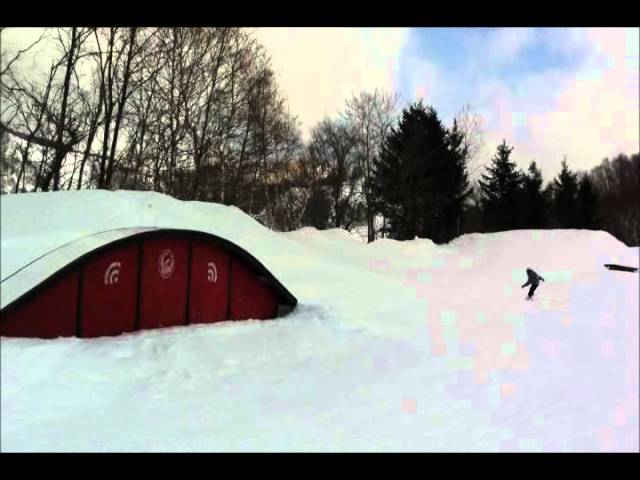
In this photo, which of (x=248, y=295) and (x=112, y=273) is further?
(x=248, y=295)

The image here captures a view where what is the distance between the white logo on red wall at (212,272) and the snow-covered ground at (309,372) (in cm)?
78

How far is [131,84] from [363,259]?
11.8 m

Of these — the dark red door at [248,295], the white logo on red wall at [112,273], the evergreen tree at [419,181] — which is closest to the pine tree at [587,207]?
the evergreen tree at [419,181]

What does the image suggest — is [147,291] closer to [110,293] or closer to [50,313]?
[110,293]

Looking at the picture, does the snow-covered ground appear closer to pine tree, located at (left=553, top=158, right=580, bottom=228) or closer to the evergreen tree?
the evergreen tree

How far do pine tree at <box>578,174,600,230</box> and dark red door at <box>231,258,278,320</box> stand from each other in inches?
1390

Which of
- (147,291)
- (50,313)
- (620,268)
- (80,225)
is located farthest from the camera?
(620,268)

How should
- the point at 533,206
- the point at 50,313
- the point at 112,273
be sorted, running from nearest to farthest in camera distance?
the point at 50,313
the point at 112,273
the point at 533,206

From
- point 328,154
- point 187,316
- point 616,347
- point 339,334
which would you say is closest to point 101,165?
point 187,316

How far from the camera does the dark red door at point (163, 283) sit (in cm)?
745

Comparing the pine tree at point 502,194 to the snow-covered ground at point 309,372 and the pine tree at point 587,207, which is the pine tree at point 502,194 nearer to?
the pine tree at point 587,207

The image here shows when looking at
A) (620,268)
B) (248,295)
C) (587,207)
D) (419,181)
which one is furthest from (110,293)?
(587,207)

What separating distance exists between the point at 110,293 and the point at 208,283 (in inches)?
88.6

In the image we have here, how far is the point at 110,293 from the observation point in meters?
6.75
